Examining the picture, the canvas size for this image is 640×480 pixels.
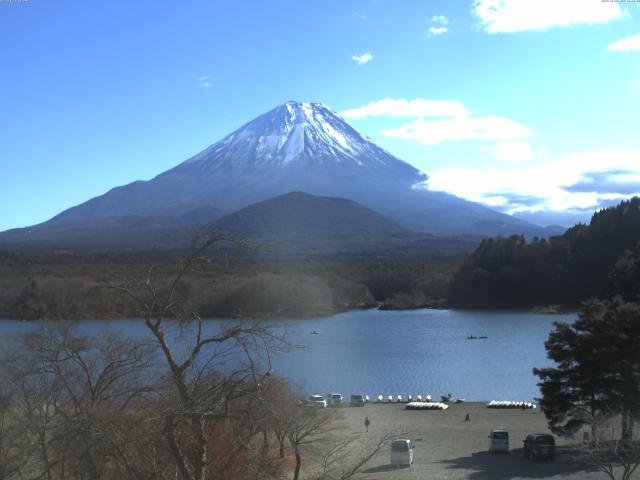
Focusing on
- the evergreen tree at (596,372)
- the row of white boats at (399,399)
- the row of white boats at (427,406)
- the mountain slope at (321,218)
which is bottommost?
the row of white boats at (399,399)

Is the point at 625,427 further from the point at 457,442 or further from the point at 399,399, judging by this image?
the point at 399,399

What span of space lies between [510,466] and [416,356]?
1644cm

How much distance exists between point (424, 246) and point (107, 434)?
268 ft

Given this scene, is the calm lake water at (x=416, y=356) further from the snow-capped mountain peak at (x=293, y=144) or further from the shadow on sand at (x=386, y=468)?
the snow-capped mountain peak at (x=293, y=144)

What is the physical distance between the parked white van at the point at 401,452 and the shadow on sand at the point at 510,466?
0.59 metres

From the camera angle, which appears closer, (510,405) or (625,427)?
(625,427)

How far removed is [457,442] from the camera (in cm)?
1355

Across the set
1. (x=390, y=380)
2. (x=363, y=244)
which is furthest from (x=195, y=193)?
(x=390, y=380)

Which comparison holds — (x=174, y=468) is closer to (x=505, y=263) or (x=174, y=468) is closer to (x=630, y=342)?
(x=630, y=342)

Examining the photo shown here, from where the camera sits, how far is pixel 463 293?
1972 inches

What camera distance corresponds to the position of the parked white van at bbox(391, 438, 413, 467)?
Result: 11.3m

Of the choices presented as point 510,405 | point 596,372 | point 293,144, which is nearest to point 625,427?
A: point 596,372

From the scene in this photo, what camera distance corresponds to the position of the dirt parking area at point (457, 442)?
35.3 feet

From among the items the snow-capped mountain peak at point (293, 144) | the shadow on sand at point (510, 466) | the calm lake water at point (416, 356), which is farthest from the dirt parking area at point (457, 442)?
the snow-capped mountain peak at point (293, 144)
